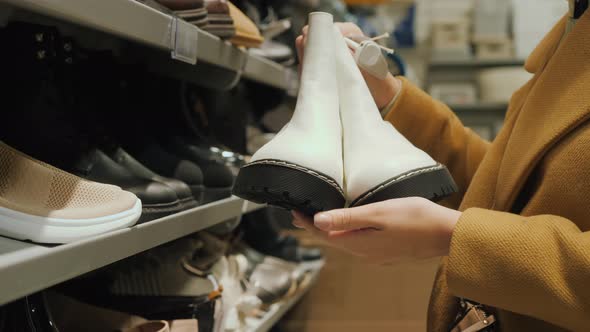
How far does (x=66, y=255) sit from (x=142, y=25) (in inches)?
12.2

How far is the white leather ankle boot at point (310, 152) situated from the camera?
0.63 m

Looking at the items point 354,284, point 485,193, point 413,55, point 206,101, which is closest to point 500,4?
point 413,55

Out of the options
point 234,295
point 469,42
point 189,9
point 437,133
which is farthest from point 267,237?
point 469,42

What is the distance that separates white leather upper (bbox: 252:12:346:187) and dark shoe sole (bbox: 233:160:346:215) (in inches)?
0.5

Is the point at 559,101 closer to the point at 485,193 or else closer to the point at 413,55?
the point at 485,193

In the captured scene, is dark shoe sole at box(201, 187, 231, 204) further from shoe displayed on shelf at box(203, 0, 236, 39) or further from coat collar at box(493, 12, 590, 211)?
coat collar at box(493, 12, 590, 211)

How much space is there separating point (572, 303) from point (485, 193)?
226mm

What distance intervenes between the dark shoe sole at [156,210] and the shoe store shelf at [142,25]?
0.71 ft

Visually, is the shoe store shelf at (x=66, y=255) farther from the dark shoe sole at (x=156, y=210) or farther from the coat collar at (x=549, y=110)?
the coat collar at (x=549, y=110)

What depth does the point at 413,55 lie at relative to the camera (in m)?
4.02

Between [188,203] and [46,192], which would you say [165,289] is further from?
[46,192]

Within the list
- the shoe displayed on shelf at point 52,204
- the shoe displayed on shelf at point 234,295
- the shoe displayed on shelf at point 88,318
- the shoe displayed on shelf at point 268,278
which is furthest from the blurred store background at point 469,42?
the shoe displayed on shelf at point 52,204

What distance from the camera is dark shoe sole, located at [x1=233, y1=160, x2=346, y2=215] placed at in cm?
62

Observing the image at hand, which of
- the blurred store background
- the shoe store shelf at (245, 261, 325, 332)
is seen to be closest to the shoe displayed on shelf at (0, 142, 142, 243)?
the shoe store shelf at (245, 261, 325, 332)
